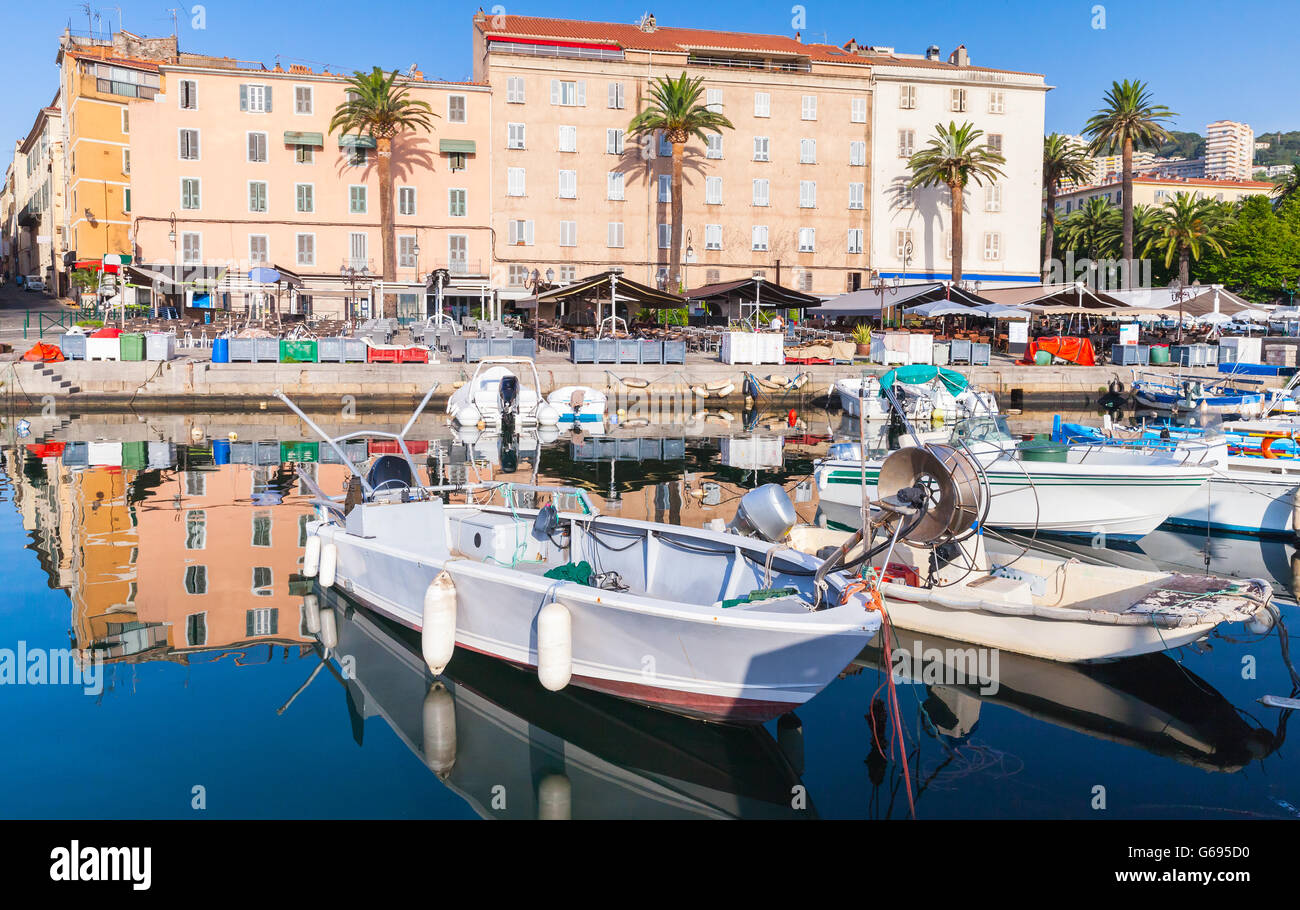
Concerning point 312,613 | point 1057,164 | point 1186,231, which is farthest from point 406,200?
point 1186,231

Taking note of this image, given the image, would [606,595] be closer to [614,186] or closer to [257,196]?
[614,186]

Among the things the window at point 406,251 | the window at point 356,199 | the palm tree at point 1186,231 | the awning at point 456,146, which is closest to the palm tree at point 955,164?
the palm tree at point 1186,231

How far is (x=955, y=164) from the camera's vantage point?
51000mm

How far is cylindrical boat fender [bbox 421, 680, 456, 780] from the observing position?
868 centimetres

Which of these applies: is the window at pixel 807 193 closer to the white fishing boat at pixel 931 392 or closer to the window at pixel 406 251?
the window at pixel 406 251

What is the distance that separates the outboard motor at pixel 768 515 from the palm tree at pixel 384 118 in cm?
3934

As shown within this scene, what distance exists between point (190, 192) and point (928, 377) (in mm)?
34857

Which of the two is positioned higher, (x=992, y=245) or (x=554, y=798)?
(x=992, y=245)

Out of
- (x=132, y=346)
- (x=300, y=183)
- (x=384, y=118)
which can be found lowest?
(x=132, y=346)

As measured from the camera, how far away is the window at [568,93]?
50781 millimetres

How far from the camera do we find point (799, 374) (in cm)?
3816

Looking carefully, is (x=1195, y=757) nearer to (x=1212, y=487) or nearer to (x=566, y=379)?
(x=1212, y=487)

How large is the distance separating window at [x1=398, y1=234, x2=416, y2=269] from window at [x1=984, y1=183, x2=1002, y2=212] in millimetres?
29078
